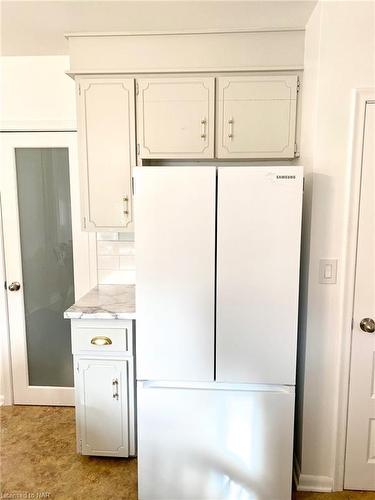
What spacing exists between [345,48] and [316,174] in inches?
23.7

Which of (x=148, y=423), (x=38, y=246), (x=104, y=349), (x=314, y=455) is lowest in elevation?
(x=314, y=455)

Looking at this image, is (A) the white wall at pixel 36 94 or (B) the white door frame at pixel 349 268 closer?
(B) the white door frame at pixel 349 268

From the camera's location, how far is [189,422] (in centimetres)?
165

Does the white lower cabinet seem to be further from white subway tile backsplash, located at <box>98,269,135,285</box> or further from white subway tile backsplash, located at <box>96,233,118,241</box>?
white subway tile backsplash, located at <box>96,233,118,241</box>

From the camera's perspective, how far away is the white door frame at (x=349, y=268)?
161 cm

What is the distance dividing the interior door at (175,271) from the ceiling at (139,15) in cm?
88

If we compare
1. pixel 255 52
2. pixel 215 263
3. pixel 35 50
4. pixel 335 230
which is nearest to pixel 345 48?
pixel 255 52

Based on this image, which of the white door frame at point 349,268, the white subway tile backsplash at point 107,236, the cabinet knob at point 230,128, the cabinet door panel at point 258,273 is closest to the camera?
the cabinet door panel at point 258,273

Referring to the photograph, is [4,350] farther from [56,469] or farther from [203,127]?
[203,127]

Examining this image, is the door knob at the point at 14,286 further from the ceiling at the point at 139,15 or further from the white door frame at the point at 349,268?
the white door frame at the point at 349,268

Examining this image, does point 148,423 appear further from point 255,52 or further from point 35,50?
point 35,50

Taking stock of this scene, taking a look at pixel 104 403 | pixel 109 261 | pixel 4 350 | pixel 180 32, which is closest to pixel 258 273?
pixel 104 403

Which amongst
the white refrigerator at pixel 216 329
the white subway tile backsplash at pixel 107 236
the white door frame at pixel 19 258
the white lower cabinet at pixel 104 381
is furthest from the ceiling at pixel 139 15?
the white lower cabinet at pixel 104 381

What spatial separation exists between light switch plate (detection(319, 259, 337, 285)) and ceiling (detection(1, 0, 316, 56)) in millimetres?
1272
